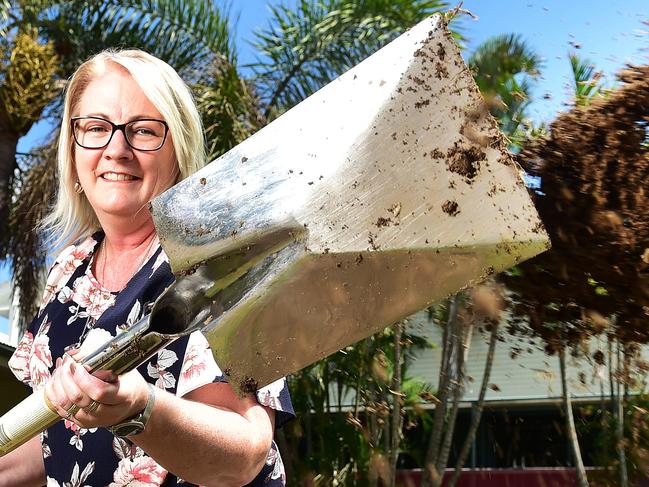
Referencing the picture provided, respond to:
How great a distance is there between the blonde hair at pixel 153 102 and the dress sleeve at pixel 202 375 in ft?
1.29

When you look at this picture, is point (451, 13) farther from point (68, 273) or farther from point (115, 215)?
point (68, 273)

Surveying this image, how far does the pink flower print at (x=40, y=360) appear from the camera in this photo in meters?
1.83

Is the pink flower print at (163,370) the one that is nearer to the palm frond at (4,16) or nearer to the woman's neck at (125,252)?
the woman's neck at (125,252)

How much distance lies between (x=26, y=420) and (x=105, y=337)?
8.5 inches

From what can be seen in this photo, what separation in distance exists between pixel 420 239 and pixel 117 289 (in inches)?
29.7

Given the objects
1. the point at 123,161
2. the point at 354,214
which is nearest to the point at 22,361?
the point at 123,161

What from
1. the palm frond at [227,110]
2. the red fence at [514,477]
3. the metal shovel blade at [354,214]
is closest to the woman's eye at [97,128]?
the metal shovel blade at [354,214]

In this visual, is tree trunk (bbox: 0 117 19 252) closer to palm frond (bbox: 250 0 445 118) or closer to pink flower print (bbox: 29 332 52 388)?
palm frond (bbox: 250 0 445 118)

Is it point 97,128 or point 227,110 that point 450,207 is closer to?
point 97,128

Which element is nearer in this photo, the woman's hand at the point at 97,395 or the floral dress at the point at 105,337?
the woman's hand at the point at 97,395

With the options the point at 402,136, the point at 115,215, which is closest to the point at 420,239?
the point at 402,136

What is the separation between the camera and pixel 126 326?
1630 millimetres

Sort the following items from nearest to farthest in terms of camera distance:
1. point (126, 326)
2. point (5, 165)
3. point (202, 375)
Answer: point (202, 375), point (126, 326), point (5, 165)

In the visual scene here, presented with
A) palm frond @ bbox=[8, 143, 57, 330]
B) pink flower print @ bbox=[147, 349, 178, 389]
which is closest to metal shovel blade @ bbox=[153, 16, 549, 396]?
pink flower print @ bbox=[147, 349, 178, 389]
